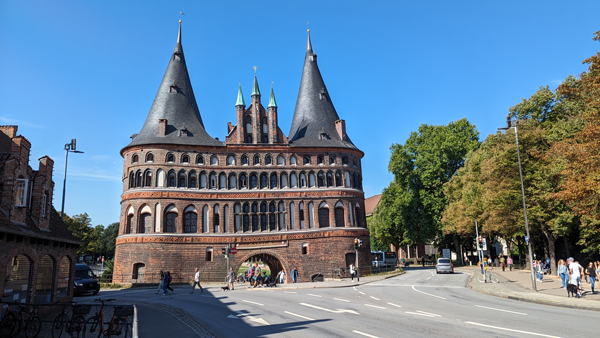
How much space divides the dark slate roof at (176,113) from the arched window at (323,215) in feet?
37.4

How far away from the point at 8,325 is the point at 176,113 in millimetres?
32690

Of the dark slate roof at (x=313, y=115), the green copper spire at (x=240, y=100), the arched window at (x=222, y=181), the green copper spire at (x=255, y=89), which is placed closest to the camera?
the arched window at (x=222, y=181)

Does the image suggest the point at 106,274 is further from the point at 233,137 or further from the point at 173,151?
the point at 233,137

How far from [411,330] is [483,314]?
4114mm

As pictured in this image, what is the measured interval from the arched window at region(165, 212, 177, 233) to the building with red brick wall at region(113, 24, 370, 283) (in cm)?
9

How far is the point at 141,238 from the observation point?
37.8 m

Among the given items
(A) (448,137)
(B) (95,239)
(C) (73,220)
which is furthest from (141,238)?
(B) (95,239)

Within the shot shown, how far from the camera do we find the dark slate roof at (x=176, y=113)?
40.5 m

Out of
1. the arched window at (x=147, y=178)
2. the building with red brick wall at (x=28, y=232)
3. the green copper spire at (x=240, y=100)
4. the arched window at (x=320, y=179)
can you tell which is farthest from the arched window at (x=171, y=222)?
the building with red brick wall at (x=28, y=232)

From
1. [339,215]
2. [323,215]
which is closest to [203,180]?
[323,215]

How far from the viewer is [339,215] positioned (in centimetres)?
4259

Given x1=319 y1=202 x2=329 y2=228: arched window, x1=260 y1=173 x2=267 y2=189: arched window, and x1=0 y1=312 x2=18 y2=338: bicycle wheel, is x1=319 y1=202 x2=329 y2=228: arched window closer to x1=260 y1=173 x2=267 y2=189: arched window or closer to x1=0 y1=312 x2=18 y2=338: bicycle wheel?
x1=260 y1=173 x2=267 y2=189: arched window

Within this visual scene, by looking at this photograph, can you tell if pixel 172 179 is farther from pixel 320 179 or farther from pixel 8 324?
pixel 8 324

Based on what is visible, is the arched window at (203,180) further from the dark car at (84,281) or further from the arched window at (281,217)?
the dark car at (84,281)
